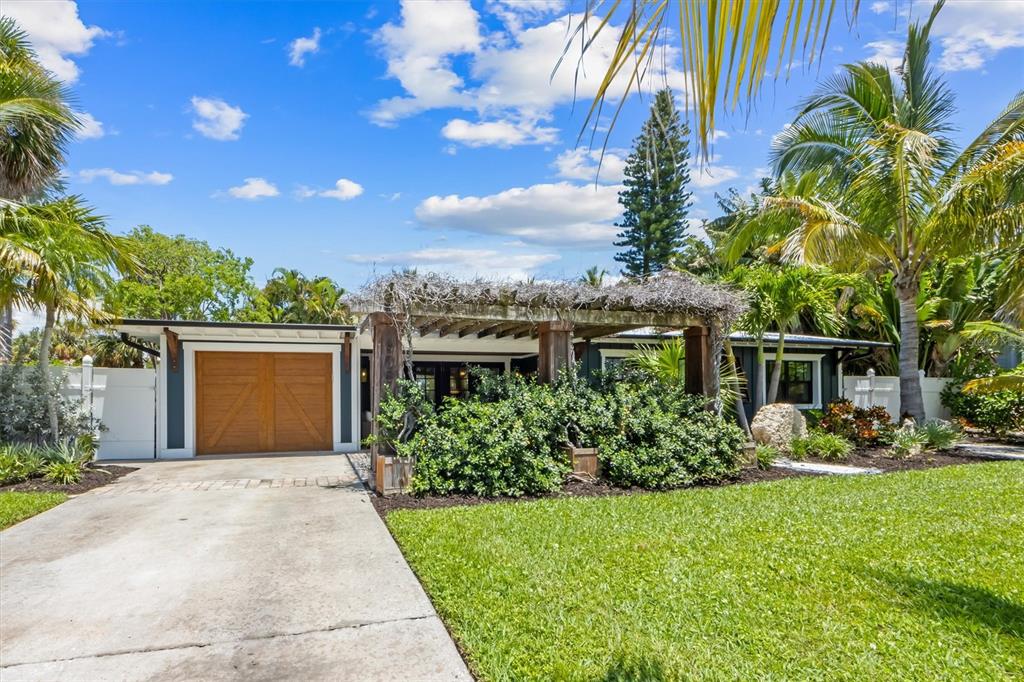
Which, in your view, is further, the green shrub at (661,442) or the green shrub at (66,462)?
the green shrub at (66,462)

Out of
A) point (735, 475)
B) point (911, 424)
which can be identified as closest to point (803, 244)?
point (911, 424)

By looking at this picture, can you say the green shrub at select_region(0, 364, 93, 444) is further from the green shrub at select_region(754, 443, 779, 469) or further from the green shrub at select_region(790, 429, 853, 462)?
the green shrub at select_region(790, 429, 853, 462)

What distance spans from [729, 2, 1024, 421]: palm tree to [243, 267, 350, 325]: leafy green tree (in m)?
20.6

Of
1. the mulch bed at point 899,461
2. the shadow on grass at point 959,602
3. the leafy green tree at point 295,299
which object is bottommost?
the mulch bed at point 899,461

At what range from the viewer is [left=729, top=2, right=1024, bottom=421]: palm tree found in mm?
9969

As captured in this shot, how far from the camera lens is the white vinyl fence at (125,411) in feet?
34.8

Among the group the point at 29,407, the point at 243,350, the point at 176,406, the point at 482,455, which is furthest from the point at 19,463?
the point at 482,455

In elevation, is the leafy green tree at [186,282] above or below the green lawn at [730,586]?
above

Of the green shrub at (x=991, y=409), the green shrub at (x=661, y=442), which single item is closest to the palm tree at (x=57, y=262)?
the green shrub at (x=661, y=442)

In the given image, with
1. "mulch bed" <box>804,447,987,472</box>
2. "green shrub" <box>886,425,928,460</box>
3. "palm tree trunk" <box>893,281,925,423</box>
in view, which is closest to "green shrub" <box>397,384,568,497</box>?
"mulch bed" <box>804,447,987,472</box>

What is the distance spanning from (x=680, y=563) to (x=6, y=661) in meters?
4.03

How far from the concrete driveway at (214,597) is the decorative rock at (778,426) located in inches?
295

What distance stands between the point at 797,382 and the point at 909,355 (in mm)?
4801

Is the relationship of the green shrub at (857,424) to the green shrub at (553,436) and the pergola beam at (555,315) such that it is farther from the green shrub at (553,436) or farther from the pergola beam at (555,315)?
the pergola beam at (555,315)
